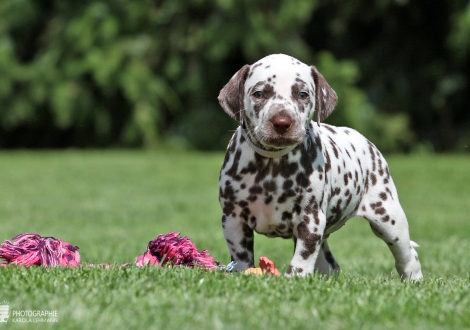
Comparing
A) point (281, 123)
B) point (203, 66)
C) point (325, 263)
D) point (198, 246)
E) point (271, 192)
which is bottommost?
point (198, 246)

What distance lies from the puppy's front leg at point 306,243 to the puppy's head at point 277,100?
0.51 m

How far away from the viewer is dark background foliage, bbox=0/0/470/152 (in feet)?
71.7

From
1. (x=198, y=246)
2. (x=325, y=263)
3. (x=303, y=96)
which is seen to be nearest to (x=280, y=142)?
(x=303, y=96)

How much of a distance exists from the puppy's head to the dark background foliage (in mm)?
16431

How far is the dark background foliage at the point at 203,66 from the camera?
2186 cm

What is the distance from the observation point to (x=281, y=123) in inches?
184

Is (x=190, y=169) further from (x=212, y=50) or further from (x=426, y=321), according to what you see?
(x=426, y=321)

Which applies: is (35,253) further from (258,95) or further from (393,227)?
(393,227)

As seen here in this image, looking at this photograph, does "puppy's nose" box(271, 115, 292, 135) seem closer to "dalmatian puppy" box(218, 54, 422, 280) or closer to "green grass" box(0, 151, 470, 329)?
"dalmatian puppy" box(218, 54, 422, 280)

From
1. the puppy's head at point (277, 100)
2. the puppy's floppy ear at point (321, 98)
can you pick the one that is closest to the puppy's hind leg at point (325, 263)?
the puppy's floppy ear at point (321, 98)

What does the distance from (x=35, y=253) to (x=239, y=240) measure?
138cm

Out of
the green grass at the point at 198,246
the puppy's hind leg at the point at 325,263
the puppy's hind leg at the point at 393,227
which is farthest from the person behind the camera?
the puppy's hind leg at the point at 325,263

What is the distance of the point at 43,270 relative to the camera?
482 centimetres

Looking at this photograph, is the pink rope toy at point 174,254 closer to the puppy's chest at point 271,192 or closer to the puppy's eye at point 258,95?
the puppy's chest at point 271,192
